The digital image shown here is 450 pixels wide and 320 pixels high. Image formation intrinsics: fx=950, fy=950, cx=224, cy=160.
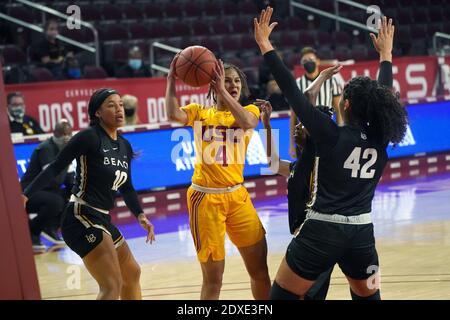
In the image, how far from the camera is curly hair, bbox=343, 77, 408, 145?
5.69 meters

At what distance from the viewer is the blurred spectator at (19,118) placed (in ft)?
45.2

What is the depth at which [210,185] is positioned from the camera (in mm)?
6809

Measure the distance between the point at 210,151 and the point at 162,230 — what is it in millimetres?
6125

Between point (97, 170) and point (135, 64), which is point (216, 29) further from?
point (97, 170)

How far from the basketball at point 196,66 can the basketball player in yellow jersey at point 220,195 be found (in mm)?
62

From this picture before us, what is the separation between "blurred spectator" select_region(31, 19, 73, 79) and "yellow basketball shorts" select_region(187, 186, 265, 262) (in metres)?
10.9

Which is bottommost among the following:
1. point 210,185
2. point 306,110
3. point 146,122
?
point 146,122

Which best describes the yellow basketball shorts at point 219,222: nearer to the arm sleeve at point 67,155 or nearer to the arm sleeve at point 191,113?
the arm sleeve at point 191,113

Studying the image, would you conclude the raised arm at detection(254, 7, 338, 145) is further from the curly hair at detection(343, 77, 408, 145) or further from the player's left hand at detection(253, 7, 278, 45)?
the curly hair at detection(343, 77, 408, 145)

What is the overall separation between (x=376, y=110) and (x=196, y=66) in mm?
1527

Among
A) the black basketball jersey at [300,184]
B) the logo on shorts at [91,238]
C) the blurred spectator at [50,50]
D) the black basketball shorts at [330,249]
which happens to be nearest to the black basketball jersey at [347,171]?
the black basketball shorts at [330,249]

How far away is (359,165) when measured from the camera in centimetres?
570

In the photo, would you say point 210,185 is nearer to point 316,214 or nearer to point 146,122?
point 316,214
